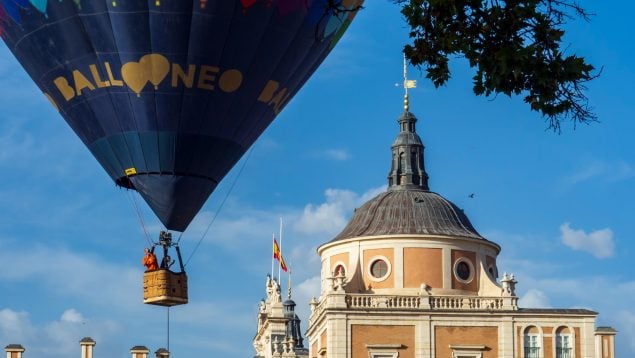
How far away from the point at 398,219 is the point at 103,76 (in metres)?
37.3

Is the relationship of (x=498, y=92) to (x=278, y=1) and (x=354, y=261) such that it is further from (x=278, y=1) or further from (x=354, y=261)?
(x=354, y=261)

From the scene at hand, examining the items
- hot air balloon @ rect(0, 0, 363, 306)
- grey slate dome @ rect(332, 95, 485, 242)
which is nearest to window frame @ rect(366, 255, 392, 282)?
grey slate dome @ rect(332, 95, 485, 242)

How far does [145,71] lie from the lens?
114ft

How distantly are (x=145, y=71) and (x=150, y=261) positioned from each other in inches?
157

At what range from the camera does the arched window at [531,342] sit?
69438 millimetres

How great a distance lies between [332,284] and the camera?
2741 inches

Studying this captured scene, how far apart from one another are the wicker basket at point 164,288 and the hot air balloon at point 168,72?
4.09 feet

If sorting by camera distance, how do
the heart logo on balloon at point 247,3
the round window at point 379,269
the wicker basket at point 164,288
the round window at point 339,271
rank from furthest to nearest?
1. the round window at point 339,271
2. the round window at point 379,269
3. the wicker basket at point 164,288
4. the heart logo on balloon at point 247,3

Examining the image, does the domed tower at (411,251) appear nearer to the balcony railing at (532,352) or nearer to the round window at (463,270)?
the round window at (463,270)

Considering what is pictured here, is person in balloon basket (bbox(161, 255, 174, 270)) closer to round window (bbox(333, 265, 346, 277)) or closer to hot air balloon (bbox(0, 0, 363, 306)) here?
hot air balloon (bbox(0, 0, 363, 306))

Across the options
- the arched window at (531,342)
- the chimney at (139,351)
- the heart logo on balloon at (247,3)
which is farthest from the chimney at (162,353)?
the heart logo on balloon at (247,3)

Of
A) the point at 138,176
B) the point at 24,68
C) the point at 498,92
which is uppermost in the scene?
the point at 24,68

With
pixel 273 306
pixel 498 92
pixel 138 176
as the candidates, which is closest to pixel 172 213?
pixel 138 176

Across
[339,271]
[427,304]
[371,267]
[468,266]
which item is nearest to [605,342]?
[468,266]
